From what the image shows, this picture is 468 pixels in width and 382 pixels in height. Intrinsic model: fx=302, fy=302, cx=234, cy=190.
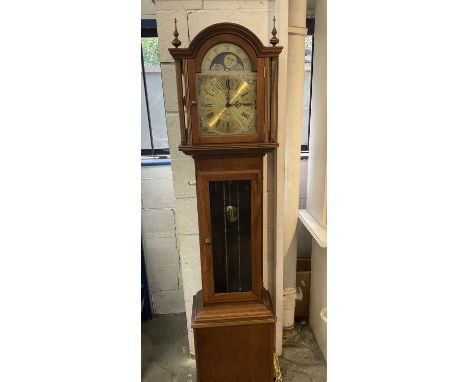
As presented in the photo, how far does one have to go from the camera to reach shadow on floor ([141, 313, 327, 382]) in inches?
59.2

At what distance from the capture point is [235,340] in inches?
49.5

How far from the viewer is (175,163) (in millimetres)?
1342

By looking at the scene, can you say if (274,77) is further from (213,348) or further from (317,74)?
(213,348)

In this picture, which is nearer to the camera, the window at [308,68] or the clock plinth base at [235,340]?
the clock plinth base at [235,340]

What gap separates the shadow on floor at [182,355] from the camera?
1505 mm

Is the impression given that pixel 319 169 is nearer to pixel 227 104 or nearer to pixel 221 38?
pixel 227 104

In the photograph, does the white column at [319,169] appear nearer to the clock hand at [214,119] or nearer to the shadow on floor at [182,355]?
the shadow on floor at [182,355]

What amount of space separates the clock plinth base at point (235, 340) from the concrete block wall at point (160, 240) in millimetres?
579

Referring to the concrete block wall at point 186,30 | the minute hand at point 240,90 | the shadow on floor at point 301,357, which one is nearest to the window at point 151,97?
the concrete block wall at point 186,30

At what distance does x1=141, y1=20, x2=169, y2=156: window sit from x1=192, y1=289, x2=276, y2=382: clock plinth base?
3.21ft

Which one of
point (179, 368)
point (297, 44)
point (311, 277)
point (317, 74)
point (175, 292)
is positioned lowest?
point (179, 368)

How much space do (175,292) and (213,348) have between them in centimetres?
68

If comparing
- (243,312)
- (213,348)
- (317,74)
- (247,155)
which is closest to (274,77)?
(247,155)

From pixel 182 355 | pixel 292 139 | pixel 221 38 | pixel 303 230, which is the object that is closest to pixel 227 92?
pixel 221 38
